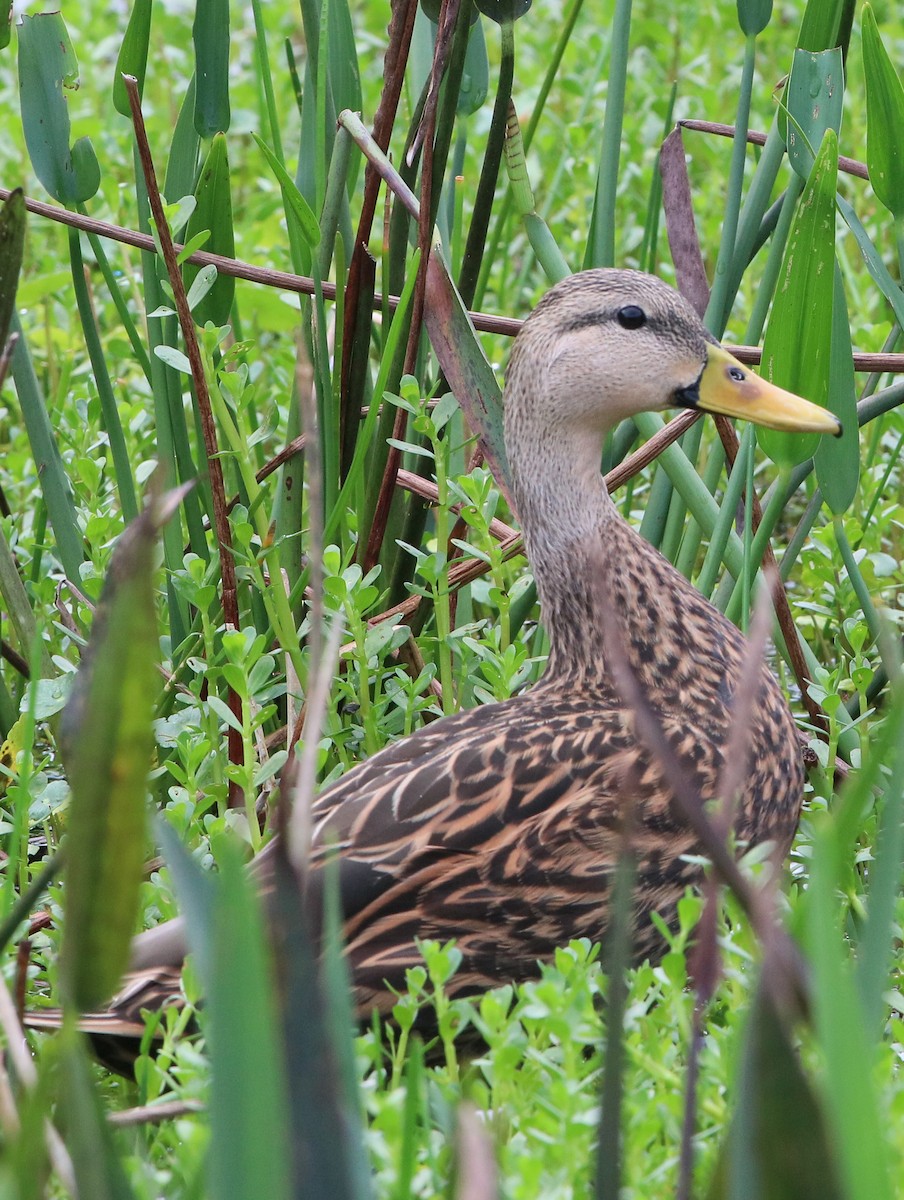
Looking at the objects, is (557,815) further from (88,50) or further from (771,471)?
(88,50)

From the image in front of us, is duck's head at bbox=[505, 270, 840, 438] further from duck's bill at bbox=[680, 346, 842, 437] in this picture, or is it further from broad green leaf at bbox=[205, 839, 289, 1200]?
broad green leaf at bbox=[205, 839, 289, 1200]

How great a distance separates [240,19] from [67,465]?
272 cm

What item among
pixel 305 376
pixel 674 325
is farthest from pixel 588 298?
pixel 305 376

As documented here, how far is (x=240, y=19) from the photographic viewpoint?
468 cm

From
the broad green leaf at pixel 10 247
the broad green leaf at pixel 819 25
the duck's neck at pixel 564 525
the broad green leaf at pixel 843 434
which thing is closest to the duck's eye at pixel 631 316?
the duck's neck at pixel 564 525

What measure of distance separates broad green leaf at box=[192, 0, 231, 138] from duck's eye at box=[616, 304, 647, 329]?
0.55 metres

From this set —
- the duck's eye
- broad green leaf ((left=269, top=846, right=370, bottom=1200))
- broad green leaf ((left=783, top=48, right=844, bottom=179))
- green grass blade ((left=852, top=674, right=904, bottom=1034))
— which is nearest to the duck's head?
the duck's eye

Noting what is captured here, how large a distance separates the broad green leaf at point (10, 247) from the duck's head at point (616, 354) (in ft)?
2.82

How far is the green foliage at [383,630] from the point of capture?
78 centimetres

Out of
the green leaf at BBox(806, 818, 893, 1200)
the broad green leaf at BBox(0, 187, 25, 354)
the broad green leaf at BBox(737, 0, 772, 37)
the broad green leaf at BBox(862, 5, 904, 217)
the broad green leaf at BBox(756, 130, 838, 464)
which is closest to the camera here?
the green leaf at BBox(806, 818, 893, 1200)

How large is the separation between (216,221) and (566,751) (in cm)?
82

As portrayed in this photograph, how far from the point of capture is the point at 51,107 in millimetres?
1926

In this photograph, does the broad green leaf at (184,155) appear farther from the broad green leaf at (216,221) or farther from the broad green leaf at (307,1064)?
the broad green leaf at (307,1064)

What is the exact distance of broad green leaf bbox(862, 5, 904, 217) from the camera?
1805mm
